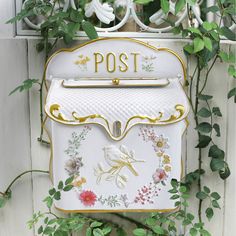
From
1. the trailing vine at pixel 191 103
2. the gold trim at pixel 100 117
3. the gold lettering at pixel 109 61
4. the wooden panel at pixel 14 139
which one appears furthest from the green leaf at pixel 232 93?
the wooden panel at pixel 14 139

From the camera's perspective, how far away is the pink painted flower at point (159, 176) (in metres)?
1.10

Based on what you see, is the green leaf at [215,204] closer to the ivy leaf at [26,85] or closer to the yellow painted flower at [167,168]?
the yellow painted flower at [167,168]

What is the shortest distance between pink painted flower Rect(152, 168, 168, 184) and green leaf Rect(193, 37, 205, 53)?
330 millimetres

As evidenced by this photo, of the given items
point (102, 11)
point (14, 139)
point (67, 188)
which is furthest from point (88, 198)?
point (102, 11)

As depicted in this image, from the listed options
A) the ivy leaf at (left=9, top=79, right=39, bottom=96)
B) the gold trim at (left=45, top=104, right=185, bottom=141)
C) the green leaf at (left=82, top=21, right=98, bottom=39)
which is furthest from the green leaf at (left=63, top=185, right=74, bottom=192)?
the green leaf at (left=82, top=21, right=98, bottom=39)

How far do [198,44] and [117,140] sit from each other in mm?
335

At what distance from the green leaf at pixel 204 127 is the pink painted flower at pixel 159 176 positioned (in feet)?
0.66

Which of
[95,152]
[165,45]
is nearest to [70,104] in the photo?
[95,152]

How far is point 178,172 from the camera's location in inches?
43.8

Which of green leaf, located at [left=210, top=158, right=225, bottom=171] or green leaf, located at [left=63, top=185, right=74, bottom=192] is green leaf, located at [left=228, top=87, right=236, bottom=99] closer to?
green leaf, located at [left=210, top=158, right=225, bottom=171]

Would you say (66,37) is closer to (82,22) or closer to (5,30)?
(82,22)

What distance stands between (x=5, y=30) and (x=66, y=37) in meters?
0.18

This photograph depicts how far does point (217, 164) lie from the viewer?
124 centimetres

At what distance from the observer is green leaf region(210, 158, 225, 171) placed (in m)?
1.23
